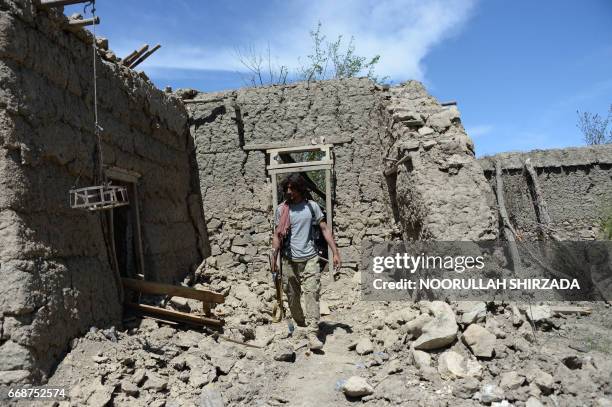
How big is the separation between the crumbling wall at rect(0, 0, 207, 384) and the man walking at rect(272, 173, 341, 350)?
1.58 metres

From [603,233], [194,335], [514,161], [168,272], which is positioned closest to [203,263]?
[168,272]

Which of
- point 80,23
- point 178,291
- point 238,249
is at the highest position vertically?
point 80,23

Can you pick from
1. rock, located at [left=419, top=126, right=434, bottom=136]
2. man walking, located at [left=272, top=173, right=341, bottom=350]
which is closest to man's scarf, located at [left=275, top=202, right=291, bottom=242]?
man walking, located at [left=272, top=173, right=341, bottom=350]

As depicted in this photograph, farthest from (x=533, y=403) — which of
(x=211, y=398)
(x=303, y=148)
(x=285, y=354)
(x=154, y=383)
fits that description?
(x=303, y=148)

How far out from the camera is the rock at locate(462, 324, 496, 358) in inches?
139

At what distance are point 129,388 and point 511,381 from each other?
254cm

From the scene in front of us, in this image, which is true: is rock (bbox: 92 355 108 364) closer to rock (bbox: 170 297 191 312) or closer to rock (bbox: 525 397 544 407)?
rock (bbox: 170 297 191 312)

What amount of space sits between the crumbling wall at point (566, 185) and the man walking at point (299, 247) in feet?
17.1

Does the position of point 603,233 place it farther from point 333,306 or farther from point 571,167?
point 333,306

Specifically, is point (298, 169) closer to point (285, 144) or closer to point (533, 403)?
point (285, 144)

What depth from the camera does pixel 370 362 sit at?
157 inches

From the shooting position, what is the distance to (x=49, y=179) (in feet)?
12.6

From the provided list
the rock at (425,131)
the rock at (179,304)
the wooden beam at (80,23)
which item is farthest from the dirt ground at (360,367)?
the wooden beam at (80,23)

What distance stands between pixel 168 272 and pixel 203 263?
1.02 metres
